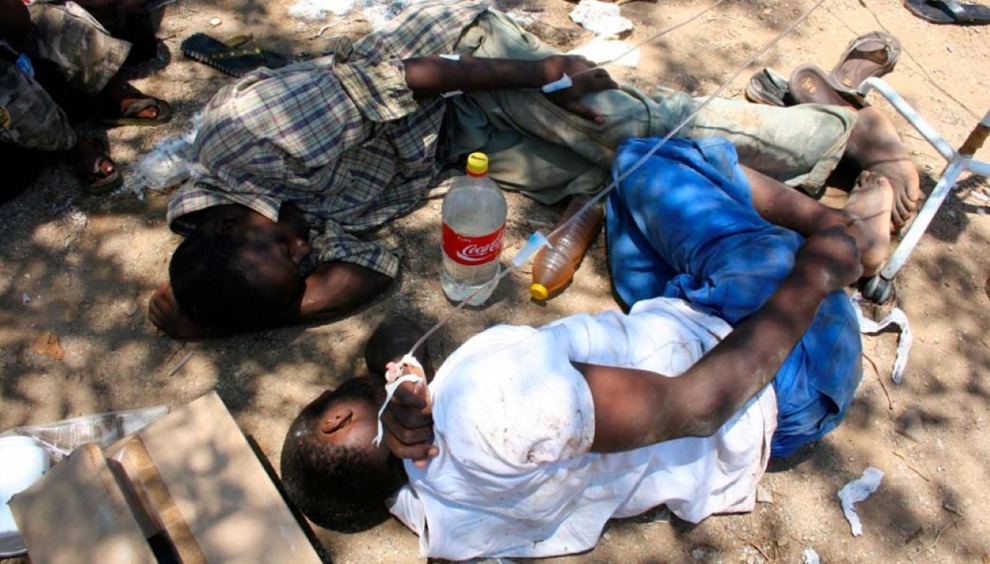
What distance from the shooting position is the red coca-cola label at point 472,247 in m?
2.32

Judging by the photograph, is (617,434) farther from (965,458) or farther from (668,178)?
(965,458)

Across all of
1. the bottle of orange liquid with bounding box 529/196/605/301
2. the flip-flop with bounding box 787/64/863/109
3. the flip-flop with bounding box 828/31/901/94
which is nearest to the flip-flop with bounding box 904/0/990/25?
the flip-flop with bounding box 828/31/901/94

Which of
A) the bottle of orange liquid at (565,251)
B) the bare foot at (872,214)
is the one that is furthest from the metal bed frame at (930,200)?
the bottle of orange liquid at (565,251)

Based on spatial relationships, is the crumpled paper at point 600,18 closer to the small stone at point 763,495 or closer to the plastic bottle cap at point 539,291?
the plastic bottle cap at point 539,291

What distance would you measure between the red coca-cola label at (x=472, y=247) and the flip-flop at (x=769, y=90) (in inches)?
63.5

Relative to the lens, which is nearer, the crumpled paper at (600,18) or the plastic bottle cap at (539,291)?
the plastic bottle cap at (539,291)

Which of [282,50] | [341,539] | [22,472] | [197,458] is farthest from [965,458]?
[282,50]

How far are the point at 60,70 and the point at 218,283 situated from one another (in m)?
1.55

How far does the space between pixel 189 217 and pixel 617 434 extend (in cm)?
177

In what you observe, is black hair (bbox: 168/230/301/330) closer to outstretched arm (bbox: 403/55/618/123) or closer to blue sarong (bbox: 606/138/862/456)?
outstretched arm (bbox: 403/55/618/123)

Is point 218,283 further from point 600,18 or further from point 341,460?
point 600,18

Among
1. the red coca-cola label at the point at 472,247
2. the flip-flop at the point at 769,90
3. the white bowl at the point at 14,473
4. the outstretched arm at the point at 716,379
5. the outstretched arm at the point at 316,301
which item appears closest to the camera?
the outstretched arm at the point at 716,379

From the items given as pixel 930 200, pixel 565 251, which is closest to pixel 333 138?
pixel 565 251

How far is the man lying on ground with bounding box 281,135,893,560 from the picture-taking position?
5.00ft
